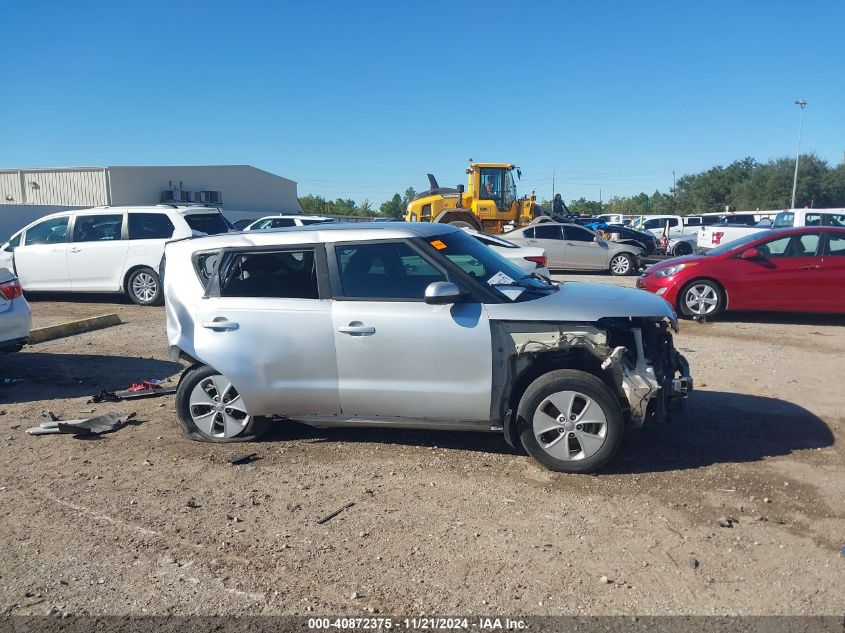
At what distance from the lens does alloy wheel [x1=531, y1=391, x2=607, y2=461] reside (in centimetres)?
483

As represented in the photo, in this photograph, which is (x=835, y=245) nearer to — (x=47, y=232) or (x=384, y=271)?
(x=384, y=271)

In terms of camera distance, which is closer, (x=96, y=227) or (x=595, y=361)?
(x=595, y=361)

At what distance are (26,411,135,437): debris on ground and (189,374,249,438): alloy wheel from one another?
0.98m

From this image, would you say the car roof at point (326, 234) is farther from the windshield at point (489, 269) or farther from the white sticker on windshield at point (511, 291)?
the white sticker on windshield at point (511, 291)

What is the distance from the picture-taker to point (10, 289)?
7785mm

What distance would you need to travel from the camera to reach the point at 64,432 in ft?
19.9

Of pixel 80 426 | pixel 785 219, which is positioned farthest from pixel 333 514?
pixel 785 219

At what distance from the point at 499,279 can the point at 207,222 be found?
32.6ft

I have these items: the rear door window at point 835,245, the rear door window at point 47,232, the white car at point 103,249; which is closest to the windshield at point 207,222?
the white car at point 103,249

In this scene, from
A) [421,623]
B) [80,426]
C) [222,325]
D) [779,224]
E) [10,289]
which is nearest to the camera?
[421,623]

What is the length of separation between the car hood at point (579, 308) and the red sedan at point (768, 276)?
20.2 feet

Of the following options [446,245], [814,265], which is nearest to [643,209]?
[814,265]

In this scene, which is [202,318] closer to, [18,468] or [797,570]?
[18,468]

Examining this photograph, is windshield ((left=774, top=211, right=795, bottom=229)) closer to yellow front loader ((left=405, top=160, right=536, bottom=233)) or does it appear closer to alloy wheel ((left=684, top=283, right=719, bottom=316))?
yellow front loader ((left=405, top=160, right=536, bottom=233))
